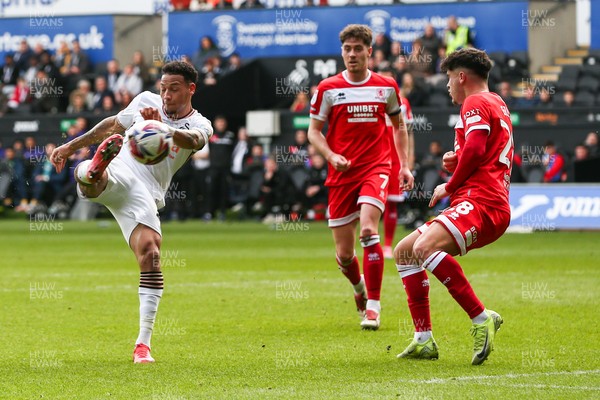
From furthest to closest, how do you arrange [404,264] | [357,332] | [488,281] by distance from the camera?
[488,281] → [357,332] → [404,264]

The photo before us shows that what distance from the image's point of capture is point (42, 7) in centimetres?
3606

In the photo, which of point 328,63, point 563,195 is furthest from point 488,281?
point 328,63

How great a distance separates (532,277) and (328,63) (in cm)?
1598

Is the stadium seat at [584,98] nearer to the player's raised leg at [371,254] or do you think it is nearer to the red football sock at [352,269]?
the red football sock at [352,269]

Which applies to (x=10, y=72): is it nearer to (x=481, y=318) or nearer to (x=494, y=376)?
(x=481, y=318)

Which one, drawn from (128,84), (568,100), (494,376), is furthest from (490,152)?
(128,84)

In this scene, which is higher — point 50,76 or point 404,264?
point 50,76

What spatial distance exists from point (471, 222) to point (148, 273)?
229 centimetres

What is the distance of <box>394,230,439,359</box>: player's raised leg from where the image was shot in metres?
8.57

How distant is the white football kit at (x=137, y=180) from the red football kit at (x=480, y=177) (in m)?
1.76

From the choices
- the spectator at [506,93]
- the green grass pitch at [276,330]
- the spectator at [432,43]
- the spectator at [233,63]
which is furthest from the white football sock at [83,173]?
the spectator at [233,63]

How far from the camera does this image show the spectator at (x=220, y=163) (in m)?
29.1

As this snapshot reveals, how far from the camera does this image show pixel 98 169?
8.49 meters

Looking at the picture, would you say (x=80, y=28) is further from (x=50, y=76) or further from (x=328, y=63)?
(x=328, y=63)
